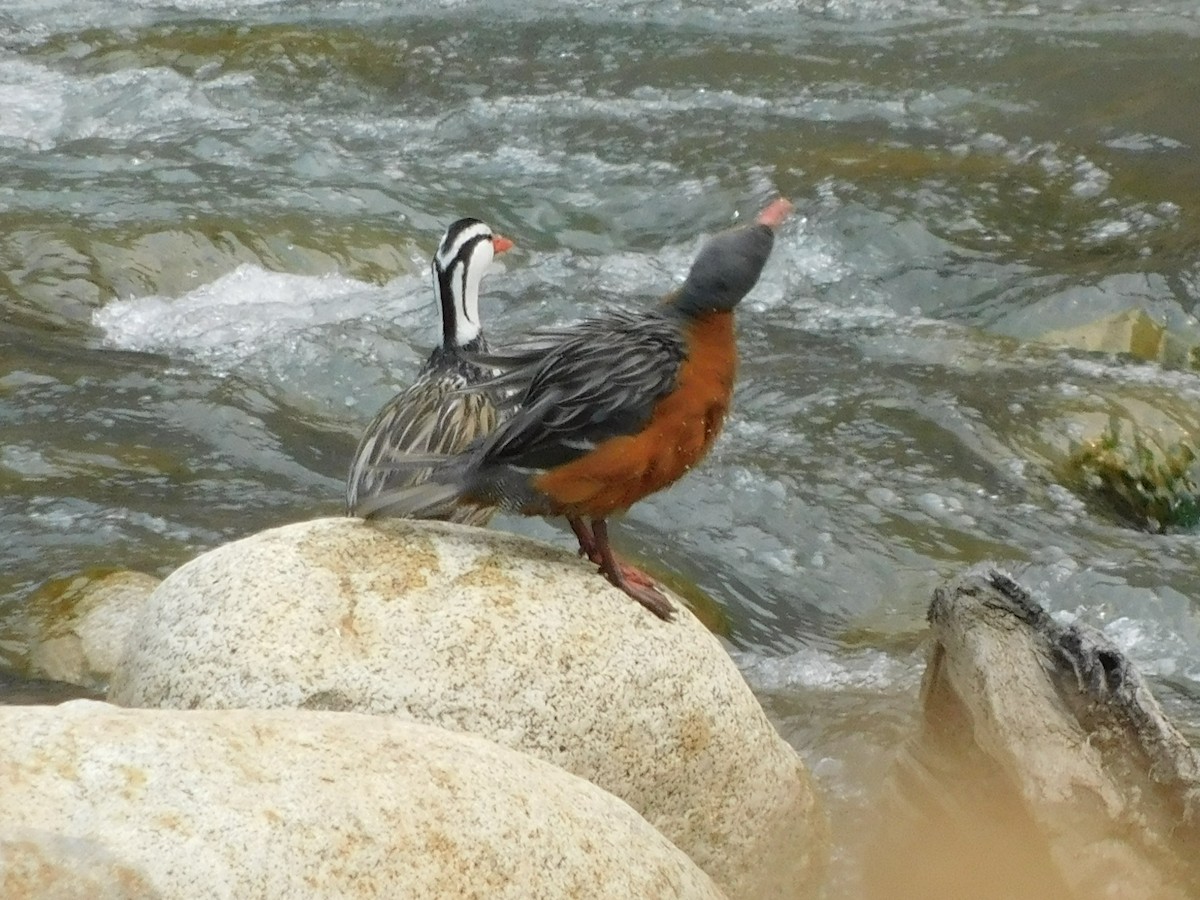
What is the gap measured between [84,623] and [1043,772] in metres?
4.00

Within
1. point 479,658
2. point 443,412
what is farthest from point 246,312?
point 479,658

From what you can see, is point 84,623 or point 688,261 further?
point 688,261

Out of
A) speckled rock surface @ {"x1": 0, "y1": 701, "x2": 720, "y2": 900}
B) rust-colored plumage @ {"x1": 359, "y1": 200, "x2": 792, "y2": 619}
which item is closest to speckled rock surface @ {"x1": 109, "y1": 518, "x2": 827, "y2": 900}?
rust-colored plumage @ {"x1": 359, "y1": 200, "x2": 792, "y2": 619}

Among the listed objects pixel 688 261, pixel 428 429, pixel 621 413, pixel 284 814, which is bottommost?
pixel 688 261

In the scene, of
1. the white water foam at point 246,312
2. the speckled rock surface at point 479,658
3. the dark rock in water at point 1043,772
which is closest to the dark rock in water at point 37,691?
the speckled rock surface at point 479,658

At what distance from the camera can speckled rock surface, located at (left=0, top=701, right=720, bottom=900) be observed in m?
2.85

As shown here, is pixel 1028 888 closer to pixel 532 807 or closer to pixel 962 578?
pixel 962 578

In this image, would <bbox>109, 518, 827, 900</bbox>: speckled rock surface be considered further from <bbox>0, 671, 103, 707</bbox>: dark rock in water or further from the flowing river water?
<bbox>0, 671, 103, 707</bbox>: dark rock in water

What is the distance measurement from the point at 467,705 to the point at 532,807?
0.68 meters

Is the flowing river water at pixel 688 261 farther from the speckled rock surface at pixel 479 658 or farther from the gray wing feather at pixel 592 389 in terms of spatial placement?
the gray wing feather at pixel 592 389

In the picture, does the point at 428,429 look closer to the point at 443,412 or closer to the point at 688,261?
the point at 443,412

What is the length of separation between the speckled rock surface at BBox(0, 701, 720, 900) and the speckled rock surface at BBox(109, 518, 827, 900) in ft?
1.76

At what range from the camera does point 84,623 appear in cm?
650

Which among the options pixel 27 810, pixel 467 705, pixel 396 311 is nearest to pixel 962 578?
pixel 467 705
